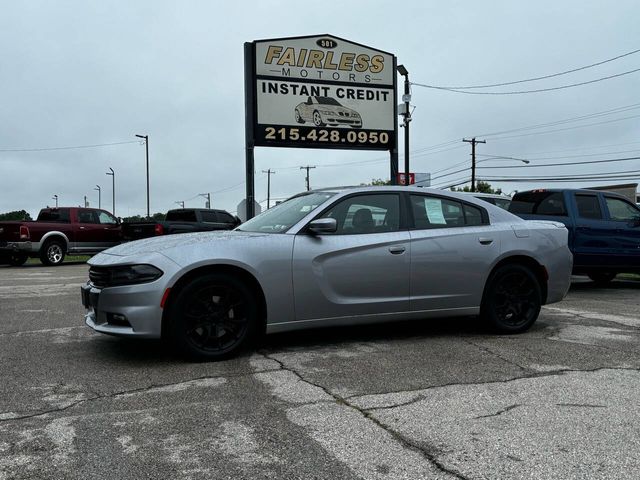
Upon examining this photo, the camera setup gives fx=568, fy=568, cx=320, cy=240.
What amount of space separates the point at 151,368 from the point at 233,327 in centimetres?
74

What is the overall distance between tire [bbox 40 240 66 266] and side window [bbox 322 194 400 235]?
48.8 feet

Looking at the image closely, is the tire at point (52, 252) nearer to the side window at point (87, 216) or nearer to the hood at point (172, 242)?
the side window at point (87, 216)

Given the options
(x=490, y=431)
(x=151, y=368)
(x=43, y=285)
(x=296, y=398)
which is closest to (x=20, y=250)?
(x=43, y=285)

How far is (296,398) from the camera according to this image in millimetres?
3867

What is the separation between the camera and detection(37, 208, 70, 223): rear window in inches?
719

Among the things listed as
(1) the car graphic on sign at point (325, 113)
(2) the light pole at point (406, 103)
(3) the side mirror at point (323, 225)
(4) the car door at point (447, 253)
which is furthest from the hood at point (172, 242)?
(2) the light pole at point (406, 103)

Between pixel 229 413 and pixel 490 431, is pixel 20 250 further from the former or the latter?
pixel 490 431

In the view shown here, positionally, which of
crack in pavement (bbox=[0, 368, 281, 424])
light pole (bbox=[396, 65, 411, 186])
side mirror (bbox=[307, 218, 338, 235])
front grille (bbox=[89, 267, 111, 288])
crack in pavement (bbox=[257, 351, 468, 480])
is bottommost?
crack in pavement (bbox=[257, 351, 468, 480])

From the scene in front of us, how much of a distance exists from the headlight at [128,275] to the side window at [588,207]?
8421 millimetres

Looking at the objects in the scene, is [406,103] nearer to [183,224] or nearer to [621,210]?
[183,224]

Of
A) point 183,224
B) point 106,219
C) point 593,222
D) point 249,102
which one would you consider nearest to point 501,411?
point 593,222

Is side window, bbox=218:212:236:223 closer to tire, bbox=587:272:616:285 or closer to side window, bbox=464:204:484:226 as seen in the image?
tire, bbox=587:272:616:285

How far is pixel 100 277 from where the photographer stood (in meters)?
4.82

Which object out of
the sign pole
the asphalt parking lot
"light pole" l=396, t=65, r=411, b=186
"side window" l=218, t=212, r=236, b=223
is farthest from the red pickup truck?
the asphalt parking lot
